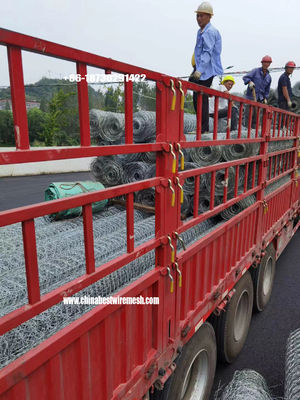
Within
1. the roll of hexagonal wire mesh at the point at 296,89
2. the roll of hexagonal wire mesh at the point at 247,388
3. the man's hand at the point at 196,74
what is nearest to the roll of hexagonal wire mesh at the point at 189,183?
the man's hand at the point at 196,74

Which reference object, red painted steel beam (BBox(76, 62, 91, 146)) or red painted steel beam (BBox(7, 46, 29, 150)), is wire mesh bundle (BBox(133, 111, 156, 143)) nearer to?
red painted steel beam (BBox(76, 62, 91, 146))

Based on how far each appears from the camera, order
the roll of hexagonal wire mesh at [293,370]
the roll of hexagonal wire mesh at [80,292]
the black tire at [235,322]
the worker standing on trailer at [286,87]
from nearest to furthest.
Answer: the roll of hexagonal wire mesh at [80,292] < the roll of hexagonal wire mesh at [293,370] < the black tire at [235,322] < the worker standing on trailer at [286,87]

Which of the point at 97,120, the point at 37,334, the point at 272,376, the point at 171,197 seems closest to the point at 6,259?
the point at 37,334

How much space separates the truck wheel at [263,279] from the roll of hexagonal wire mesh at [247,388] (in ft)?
4.12

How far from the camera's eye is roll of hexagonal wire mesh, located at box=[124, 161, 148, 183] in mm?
3748

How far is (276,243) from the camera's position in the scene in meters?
4.46

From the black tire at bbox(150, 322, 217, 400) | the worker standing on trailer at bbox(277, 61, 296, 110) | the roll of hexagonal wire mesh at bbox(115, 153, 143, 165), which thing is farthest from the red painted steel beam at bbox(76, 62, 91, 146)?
the worker standing on trailer at bbox(277, 61, 296, 110)

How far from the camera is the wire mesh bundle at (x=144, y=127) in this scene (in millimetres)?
3664

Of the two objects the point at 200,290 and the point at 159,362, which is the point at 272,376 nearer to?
the point at 200,290

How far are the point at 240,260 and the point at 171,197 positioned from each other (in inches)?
62.3

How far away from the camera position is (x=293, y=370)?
2.50 meters

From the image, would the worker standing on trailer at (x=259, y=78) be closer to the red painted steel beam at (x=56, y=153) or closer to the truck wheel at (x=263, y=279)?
the truck wheel at (x=263, y=279)

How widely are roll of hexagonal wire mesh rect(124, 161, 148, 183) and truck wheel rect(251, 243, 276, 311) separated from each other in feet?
5.67

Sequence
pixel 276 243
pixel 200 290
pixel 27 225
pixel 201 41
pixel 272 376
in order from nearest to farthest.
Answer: pixel 27 225 < pixel 200 290 < pixel 272 376 < pixel 201 41 < pixel 276 243
